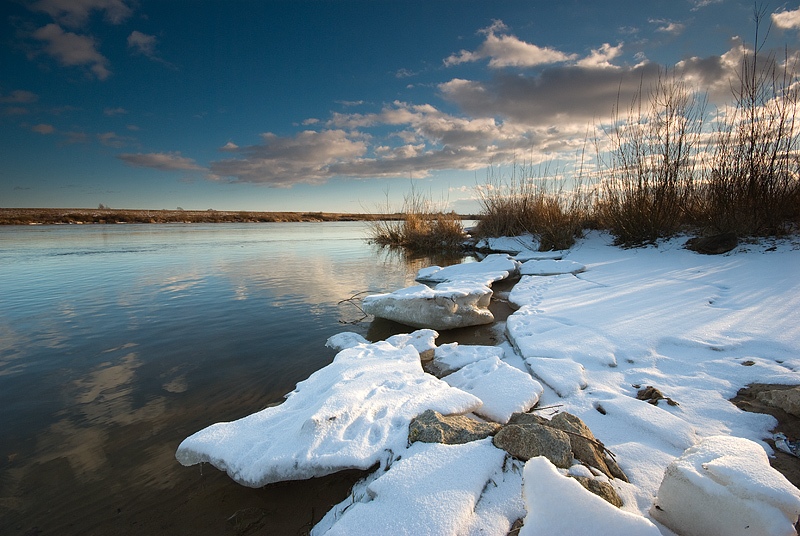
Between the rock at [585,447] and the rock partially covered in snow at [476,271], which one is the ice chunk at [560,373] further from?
the rock partially covered in snow at [476,271]

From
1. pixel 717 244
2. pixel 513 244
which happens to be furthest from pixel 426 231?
pixel 717 244

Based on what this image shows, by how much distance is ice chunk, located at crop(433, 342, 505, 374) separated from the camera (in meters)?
2.63

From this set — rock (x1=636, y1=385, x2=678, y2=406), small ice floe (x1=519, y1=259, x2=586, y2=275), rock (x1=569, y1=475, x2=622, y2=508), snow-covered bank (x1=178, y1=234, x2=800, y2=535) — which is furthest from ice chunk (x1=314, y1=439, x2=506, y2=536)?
small ice floe (x1=519, y1=259, x2=586, y2=275)

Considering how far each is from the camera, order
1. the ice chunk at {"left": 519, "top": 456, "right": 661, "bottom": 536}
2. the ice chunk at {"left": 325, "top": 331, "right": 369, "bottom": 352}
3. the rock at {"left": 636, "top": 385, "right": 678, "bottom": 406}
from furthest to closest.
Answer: the ice chunk at {"left": 325, "top": 331, "right": 369, "bottom": 352}
the rock at {"left": 636, "top": 385, "right": 678, "bottom": 406}
the ice chunk at {"left": 519, "top": 456, "right": 661, "bottom": 536}

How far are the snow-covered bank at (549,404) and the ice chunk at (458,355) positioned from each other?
0.06 ft

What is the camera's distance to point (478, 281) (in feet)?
17.0

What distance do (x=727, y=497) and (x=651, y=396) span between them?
0.99 meters

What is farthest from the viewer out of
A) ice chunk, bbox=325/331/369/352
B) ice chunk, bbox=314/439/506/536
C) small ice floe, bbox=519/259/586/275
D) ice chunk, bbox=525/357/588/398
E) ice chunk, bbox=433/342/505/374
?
small ice floe, bbox=519/259/586/275

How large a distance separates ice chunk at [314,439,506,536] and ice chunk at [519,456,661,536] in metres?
0.26

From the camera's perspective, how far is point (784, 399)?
1.67 meters

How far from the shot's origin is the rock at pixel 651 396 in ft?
5.99

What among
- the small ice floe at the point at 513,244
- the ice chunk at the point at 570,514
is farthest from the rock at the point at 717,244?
the ice chunk at the point at 570,514

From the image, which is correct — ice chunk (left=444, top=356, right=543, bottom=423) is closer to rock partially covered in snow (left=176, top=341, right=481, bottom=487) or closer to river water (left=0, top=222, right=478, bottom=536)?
rock partially covered in snow (left=176, top=341, right=481, bottom=487)

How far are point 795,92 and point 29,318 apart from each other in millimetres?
11032
